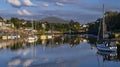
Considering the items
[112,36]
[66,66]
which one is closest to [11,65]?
[66,66]

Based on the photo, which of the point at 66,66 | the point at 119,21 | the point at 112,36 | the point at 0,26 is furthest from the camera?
the point at 0,26

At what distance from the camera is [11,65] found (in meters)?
37.8

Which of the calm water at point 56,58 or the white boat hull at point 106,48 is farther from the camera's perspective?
the white boat hull at point 106,48

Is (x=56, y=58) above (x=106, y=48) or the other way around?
the other way around

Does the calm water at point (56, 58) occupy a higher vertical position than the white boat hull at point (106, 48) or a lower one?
lower

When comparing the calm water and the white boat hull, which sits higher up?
the white boat hull

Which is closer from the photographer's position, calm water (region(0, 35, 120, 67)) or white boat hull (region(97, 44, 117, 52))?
calm water (region(0, 35, 120, 67))

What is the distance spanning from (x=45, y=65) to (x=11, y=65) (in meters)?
3.90

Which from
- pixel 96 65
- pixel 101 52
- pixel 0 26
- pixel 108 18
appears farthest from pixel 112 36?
pixel 0 26

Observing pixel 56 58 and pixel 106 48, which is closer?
pixel 56 58

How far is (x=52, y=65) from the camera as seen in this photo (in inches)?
1464

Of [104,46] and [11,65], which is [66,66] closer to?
[11,65]

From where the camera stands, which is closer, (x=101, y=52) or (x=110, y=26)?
(x=101, y=52)

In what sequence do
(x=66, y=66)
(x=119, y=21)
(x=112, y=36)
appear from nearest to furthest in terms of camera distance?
(x=66, y=66), (x=112, y=36), (x=119, y=21)
